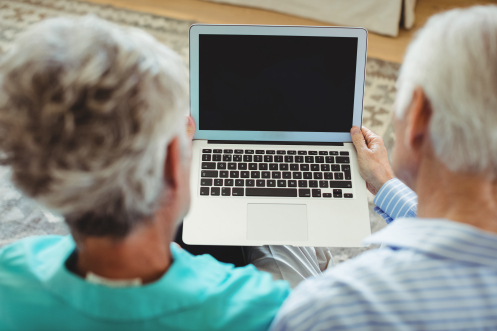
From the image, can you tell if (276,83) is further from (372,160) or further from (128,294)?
(128,294)

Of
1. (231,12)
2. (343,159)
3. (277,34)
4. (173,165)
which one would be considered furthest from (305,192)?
(231,12)

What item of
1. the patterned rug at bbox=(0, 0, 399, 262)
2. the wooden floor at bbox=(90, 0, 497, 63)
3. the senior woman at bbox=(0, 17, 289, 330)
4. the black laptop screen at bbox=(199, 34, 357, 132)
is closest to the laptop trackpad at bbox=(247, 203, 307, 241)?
the black laptop screen at bbox=(199, 34, 357, 132)

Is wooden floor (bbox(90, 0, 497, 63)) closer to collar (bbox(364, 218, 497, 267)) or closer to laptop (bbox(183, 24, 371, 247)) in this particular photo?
laptop (bbox(183, 24, 371, 247))

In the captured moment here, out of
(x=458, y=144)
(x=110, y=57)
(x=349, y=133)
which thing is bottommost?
(x=349, y=133)

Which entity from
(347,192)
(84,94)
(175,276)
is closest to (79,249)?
(175,276)

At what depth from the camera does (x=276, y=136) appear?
1.18 meters

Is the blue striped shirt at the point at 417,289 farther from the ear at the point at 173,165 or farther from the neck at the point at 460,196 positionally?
the ear at the point at 173,165

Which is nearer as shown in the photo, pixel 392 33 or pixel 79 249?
pixel 79 249

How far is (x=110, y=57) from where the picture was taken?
57 centimetres

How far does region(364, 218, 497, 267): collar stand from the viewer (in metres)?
0.63

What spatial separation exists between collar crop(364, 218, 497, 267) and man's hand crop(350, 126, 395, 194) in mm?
444

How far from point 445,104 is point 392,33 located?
5.84ft

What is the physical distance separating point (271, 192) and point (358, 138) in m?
0.28

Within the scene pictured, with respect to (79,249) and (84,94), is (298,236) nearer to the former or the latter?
(79,249)
